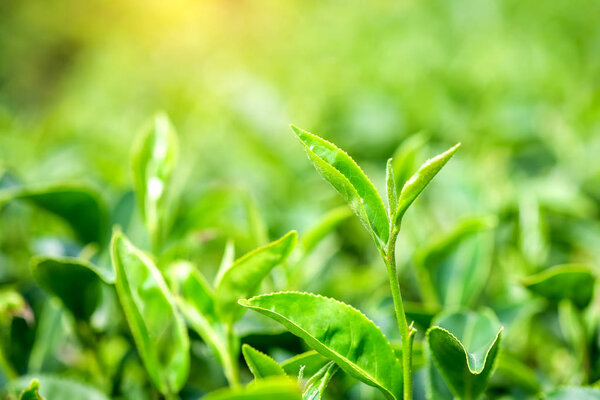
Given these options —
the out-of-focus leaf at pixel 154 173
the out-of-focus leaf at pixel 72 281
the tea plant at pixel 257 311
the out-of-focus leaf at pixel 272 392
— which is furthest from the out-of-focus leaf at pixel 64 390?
the out-of-focus leaf at pixel 272 392

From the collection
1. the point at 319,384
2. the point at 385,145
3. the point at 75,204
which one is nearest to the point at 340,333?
the point at 319,384

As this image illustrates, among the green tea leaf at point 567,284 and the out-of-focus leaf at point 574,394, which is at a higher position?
the green tea leaf at point 567,284

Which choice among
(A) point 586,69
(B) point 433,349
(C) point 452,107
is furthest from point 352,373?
(A) point 586,69

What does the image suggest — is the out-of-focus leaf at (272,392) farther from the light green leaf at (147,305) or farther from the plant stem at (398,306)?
the light green leaf at (147,305)

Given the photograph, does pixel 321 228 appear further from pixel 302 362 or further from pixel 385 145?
pixel 385 145

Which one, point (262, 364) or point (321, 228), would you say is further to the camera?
point (321, 228)
